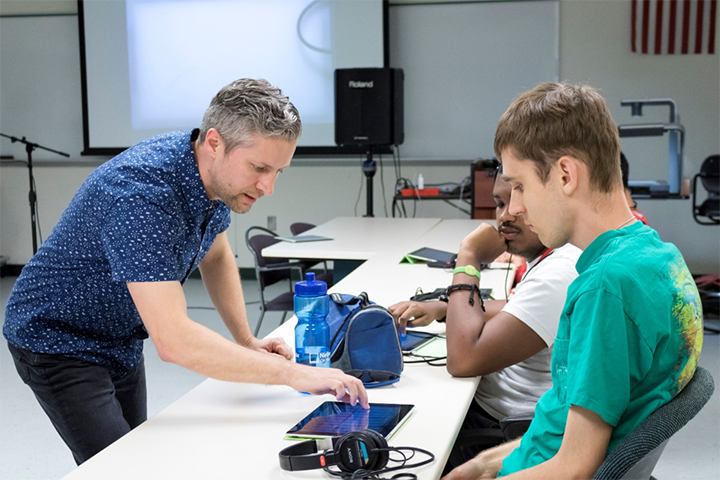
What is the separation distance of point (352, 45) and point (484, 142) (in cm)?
143

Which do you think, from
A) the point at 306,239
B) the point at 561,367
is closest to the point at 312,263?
the point at 306,239

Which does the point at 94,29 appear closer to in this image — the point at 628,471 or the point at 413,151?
the point at 413,151

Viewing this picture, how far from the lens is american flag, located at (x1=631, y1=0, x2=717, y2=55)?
5605 mm

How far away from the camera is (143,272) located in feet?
4.34

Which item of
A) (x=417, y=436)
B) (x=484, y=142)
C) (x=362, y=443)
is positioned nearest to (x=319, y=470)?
(x=362, y=443)

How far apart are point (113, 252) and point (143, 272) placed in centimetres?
8

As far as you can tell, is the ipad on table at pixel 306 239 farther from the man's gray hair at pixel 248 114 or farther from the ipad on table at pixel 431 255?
the man's gray hair at pixel 248 114

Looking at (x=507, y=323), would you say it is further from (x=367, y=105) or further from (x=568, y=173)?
(x=367, y=105)

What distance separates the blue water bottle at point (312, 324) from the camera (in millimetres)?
1609

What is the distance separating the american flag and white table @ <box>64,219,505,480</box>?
496 cm

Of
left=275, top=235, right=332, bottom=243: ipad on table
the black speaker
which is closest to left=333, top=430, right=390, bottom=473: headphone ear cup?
left=275, top=235, right=332, bottom=243: ipad on table

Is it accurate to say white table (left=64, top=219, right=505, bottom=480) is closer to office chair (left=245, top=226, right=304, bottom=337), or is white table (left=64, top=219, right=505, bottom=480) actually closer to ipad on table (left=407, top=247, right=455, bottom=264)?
ipad on table (left=407, top=247, right=455, bottom=264)

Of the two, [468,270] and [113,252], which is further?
[468,270]

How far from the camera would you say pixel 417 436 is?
4.23 ft
